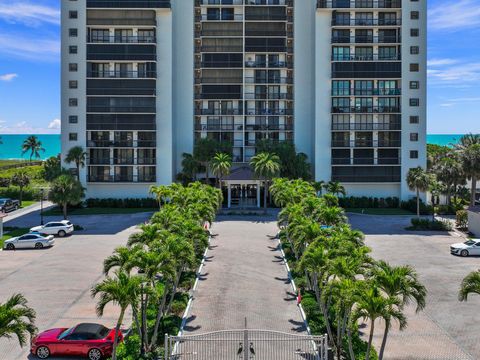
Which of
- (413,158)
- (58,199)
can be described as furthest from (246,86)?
(58,199)

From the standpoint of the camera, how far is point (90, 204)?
7519 centimetres

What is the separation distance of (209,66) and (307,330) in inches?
2245

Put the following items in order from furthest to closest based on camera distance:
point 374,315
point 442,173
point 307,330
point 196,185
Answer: point 442,173 → point 196,185 → point 307,330 → point 374,315

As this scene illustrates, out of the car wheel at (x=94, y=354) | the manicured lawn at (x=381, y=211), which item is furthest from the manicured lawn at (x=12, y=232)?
the manicured lawn at (x=381, y=211)

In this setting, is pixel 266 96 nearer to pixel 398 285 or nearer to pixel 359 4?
pixel 359 4

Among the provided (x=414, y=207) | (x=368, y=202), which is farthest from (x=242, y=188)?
(x=414, y=207)

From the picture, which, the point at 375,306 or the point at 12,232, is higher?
the point at 375,306

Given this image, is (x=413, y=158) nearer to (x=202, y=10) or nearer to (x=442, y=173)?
(x=442, y=173)

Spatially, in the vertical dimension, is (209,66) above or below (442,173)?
above

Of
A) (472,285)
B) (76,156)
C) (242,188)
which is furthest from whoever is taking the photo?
(242,188)

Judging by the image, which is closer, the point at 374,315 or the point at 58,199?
the point at 374,315

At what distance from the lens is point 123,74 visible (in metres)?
75.9

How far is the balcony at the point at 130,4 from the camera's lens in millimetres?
74625

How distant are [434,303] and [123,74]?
57112 millimetres
